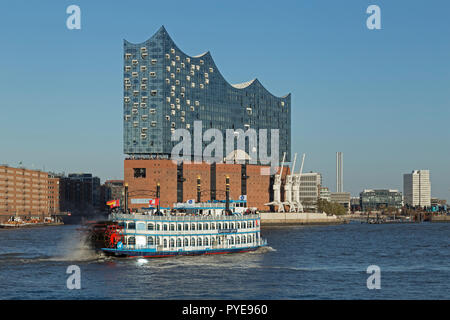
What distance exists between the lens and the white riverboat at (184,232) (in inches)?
2923

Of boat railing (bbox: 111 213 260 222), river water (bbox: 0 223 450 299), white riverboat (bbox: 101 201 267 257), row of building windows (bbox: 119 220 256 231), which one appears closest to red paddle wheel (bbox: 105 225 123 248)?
white riverboat (bbox: 101 201 267 257)

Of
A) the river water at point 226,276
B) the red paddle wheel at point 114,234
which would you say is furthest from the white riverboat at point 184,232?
the river water at point 226,276

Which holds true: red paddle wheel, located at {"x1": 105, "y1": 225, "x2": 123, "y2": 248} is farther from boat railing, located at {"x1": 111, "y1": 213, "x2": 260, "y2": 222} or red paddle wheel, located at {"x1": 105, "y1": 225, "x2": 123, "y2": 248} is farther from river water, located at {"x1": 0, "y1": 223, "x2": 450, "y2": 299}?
river water, located at {"x1": 0, "y1": 223, "x2": 450, "y2": 299}

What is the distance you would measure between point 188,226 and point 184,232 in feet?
3.18

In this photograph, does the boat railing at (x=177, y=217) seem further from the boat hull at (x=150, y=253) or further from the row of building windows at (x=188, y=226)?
the boat hull at (x=150, y=253)

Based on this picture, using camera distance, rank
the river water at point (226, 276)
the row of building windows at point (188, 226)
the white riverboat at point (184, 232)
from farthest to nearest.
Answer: the row of building windows at point (188, 226) → the white riverboat at point (184, 232) → the river water at point (226, 276)

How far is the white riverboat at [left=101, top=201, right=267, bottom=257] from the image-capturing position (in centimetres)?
7425

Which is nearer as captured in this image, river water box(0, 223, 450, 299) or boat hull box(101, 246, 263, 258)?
river water box(0, 223, 450, 299)

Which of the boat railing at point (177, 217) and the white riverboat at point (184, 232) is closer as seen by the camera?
the boat railing at point (177, 217)

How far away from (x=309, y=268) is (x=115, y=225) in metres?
23.6

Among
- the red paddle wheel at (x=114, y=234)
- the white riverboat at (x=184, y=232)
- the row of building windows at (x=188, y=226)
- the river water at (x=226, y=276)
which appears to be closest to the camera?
the river water at (x=226, y=276)

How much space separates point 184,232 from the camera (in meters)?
78.7
